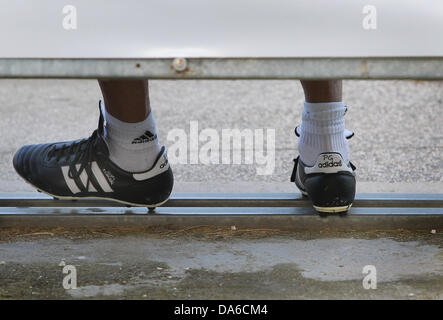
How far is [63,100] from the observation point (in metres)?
4.87

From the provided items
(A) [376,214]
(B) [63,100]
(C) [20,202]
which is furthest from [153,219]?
(B) [63,100]

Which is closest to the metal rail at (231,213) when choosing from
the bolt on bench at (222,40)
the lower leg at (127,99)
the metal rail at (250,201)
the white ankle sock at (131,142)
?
the metal rail at (250,201)

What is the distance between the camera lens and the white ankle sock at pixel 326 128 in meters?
2.11

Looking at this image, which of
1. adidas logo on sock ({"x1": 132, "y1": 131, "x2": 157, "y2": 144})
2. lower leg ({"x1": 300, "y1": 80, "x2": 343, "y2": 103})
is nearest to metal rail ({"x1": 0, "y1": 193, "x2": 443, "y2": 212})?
adidas logo on sock ({"x1": 132, "y1": 131, "x2": 157, "y2": 144})

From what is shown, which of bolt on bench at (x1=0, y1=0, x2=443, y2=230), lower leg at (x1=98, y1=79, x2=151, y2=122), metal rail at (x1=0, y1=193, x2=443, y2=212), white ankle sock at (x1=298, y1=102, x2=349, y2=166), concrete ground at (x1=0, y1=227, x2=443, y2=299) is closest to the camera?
bolt on bench at (x1=0, y1=0, x2=443, y2=230)

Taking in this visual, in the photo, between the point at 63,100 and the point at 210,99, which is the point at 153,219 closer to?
the point at 210,99

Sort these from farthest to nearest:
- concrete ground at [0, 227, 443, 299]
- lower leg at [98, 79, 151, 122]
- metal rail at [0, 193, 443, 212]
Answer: metal rail at [0, 193, 443, 212], lower leg at [98, 79, 151, 122], concrete ground at [0, 227, 443, 299]

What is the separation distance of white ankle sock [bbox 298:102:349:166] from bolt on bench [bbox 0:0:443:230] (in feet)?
3.05

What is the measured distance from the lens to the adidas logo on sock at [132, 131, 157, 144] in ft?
6.81

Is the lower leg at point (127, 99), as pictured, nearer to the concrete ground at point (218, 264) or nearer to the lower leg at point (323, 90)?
the concrete ground at point (218, 264)

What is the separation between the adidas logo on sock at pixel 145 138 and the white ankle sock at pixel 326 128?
0.46 meters

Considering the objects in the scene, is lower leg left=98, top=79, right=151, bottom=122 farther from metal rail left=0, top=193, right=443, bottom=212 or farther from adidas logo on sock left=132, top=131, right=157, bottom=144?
metal rail left=0, top=193, right=443, bottom=212

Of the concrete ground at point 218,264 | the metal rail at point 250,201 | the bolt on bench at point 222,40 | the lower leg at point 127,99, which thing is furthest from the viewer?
the metal rail at point 250,201

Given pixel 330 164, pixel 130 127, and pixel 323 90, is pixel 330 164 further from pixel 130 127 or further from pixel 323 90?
pixel 130 127
